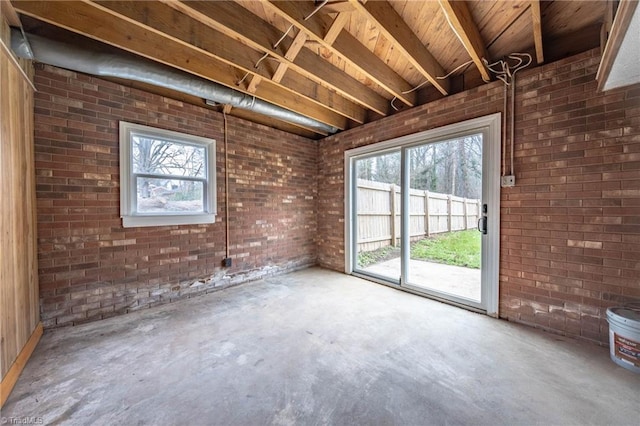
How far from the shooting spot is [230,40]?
7.63 ft

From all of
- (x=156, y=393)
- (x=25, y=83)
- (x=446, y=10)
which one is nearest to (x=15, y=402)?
(x=156, y=393)

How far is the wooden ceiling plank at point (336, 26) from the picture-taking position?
1905 millimetres

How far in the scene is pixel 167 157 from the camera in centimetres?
313

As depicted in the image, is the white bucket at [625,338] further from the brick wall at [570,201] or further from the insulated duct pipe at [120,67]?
the insulated duct pipe at [120,67]

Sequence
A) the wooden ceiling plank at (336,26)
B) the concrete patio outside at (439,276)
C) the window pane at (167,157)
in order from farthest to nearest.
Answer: the concrete patio outside at (439,276), the window pane at (167,157), the wooden ceiling plank at (336,26)

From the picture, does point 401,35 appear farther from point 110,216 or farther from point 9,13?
point 110,216

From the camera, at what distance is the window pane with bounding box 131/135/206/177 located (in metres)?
2.93

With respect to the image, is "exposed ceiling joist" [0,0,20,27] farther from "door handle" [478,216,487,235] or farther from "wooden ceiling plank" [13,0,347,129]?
"door handle" [478,216,487,235]

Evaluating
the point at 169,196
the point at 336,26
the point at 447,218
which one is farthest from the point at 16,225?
the point at 447,218

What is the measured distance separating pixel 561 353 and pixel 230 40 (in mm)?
4116

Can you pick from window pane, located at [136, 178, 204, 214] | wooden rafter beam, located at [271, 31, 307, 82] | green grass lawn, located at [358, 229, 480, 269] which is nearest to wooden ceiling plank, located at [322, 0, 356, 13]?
wooden rafter beam, located at [271, 31, 307, 82]

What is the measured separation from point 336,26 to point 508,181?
2306 mm

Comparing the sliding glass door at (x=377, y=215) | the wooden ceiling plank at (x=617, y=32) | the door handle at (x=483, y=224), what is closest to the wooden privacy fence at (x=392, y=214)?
the sliding glass door at (x=377, y=215)

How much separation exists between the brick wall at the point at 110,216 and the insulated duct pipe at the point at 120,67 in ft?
1.45
